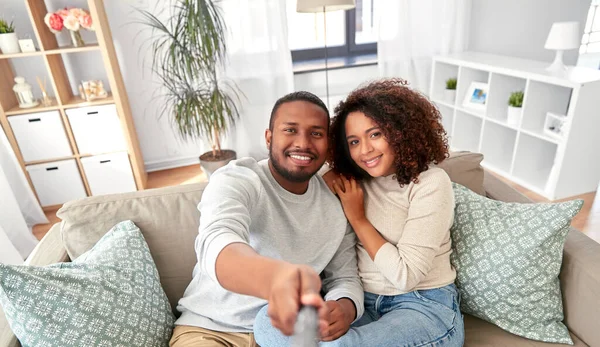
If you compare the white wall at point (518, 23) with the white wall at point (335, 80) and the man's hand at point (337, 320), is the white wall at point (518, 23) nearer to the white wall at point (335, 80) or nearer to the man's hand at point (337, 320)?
the white wall at point (335, 80)

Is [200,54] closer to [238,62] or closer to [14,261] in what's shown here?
[238,62]

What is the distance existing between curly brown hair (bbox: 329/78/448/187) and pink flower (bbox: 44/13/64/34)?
2.15 m

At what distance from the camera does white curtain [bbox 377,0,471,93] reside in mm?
3178

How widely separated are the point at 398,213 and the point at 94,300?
2.69 feet

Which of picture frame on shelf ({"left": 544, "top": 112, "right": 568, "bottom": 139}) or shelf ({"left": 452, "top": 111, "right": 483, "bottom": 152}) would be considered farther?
shelf ({"left": 452, "top": 111, "right": 483, "bottom": 152})

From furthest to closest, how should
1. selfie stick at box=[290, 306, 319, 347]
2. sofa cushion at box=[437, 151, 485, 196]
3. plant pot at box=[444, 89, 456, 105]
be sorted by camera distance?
plant pot at box=[444, 89, 456, 105], sofa cushion at box=[437, 151, 485, 196], selfie stick at box=[290, 306, 319, 347]

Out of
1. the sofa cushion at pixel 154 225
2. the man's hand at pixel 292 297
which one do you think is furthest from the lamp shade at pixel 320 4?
the man's hand at pixel 292 297

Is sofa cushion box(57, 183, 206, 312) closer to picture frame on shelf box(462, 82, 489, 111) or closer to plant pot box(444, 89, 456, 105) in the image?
picture frame on shelf box(462, 82, 489, 111)

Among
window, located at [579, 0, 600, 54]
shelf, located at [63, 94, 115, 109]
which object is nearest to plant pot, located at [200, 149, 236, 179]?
shelf, located at [63, 94, 115, 109]

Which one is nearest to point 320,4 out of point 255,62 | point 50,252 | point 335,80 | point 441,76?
point 255,62

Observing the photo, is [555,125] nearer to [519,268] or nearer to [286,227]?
[519,268]

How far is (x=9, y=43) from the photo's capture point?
2.39 m

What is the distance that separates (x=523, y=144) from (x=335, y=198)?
2.21 meters

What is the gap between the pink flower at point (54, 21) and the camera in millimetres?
2381
